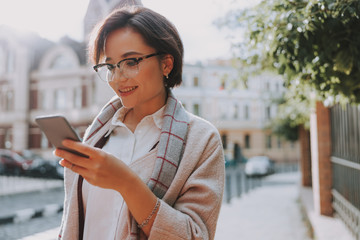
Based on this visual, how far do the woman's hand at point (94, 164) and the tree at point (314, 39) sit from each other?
133 cm

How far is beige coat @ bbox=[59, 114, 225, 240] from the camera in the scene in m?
1.25

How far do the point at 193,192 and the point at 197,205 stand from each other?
50 mm

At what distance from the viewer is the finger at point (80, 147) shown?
102 cm

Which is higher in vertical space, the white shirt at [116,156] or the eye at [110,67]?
the eye at [110,67]

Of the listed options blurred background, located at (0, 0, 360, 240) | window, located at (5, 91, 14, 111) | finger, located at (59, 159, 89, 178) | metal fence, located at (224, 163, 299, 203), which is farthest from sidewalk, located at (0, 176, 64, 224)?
window, located at (5, 91, 14, 111)

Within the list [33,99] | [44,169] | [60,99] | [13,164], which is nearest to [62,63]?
[60,99]

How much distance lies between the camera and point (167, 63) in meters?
1.57

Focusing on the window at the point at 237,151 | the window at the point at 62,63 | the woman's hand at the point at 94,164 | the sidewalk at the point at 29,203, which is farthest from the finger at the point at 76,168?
the window at the point at 237,151

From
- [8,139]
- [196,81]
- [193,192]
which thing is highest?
[196,81]

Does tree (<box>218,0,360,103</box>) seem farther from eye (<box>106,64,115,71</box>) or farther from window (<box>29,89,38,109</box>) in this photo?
window (<box>29,89,38,109</box>)

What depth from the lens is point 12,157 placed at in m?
20.8

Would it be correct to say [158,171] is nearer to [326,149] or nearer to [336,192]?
[336,192]

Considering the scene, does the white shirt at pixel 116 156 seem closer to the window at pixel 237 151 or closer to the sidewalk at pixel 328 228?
the sidewalk at pixel 328 228

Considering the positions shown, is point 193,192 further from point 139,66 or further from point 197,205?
point 139,66
